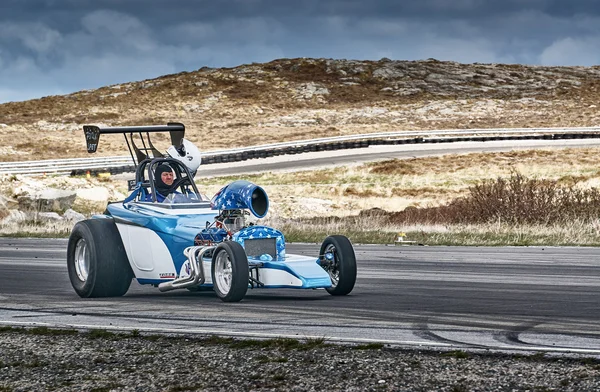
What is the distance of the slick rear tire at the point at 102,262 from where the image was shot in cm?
1386

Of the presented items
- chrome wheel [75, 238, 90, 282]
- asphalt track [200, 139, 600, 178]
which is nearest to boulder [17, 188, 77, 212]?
asphalt track [200, 139, 600, 178]

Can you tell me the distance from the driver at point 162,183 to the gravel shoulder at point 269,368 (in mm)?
4412

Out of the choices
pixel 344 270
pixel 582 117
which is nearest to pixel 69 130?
pixel 582 117

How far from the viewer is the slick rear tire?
546 inches

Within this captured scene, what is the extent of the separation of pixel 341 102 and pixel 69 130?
1102 inches

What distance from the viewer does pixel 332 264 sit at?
13.3m

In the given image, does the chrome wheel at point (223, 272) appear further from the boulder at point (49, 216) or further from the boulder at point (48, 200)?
the boulder at point (48, 200)

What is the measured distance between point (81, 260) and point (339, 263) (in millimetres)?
3844

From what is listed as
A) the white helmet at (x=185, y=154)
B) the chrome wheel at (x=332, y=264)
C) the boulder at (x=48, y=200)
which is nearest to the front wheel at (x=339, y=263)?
the chrome wheel at (x=332, y=264)

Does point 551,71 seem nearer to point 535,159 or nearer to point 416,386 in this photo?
point 535,159

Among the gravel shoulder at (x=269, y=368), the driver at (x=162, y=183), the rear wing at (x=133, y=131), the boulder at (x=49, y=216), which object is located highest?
the rear wing at (x=133, y=131)

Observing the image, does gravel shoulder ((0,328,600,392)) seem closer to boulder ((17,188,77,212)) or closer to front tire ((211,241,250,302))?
front tire ((211,241,250,302))

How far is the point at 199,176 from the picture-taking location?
184 feet

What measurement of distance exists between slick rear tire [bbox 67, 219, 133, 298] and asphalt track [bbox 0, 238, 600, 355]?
24 cm
